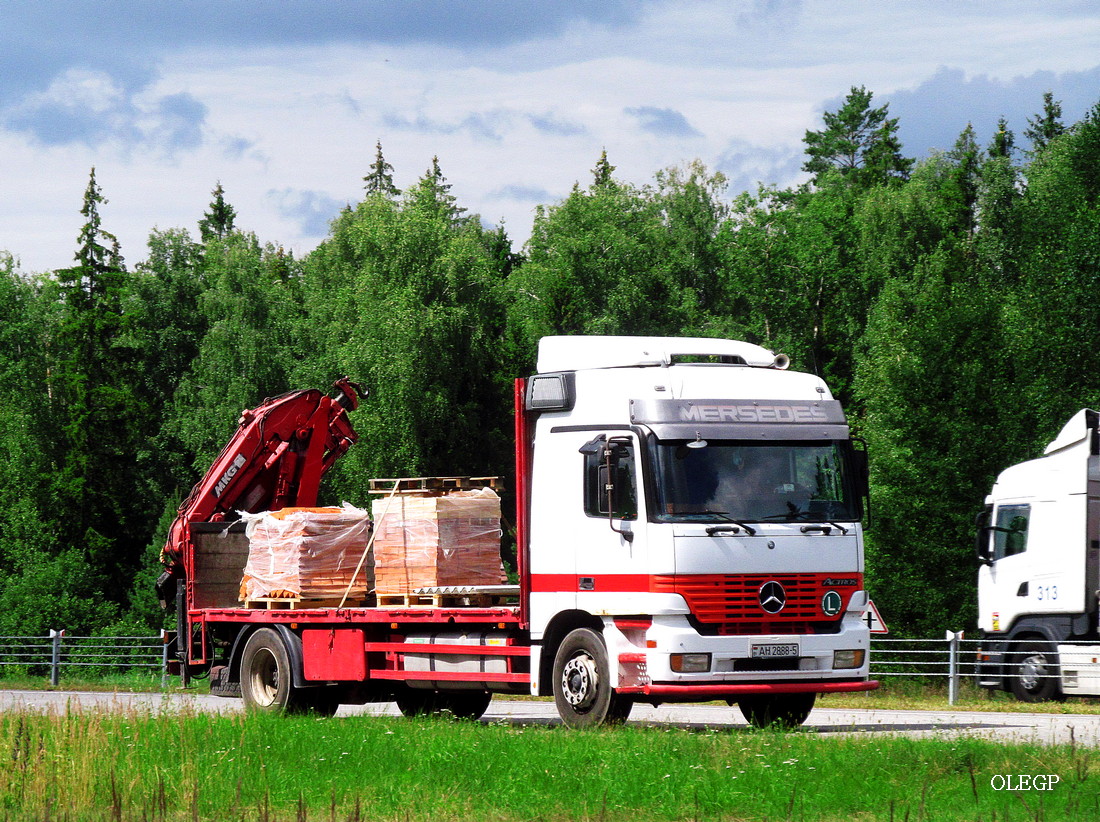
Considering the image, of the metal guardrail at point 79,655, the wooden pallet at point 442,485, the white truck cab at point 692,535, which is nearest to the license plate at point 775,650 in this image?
the white truck cab at point 692,535

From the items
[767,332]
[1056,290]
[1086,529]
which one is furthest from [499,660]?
[767,332]

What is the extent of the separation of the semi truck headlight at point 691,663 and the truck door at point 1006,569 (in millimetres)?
10491

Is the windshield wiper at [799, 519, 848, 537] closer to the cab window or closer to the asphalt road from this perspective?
the asphalt road

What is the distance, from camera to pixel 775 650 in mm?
14242

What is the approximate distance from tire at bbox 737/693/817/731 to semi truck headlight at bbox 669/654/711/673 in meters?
1.76

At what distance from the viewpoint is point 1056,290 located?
4241 centimetres

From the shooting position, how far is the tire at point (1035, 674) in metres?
22.2

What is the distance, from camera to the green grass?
32.7 ft

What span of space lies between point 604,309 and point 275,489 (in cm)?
3726

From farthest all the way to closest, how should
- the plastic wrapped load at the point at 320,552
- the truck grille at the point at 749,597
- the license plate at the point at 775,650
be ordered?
the plastic wrapped load at the point at 320,552 → the license plate at the point at 775,650 → the truck grille at the point at 749,597

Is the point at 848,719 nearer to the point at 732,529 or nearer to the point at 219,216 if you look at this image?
the point at 732,529

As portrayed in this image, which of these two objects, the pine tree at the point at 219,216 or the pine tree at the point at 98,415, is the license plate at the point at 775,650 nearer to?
the pine tree at the point at 98,415

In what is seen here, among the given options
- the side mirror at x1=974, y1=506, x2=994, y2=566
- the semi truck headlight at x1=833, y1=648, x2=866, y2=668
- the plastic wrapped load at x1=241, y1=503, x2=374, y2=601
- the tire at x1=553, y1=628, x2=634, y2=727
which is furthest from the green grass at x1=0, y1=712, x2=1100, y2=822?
the side mirror at x1=974, y1=506, x2=994, y2=566

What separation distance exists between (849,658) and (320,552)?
618 cm
